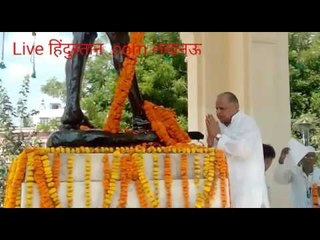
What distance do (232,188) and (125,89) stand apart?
118 cm

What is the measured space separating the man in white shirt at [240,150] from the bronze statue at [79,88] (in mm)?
661

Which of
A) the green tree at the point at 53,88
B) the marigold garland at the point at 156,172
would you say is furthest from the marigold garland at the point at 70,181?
the green tree at the point at 53,88

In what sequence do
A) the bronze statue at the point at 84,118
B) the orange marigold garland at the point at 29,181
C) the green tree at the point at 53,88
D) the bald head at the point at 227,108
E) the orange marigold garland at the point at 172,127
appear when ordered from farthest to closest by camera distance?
1. the green tree at the point at 53,88
2. the bald head at the point at 227,108
3. the orange marigold garland at the point at 172,127
4. the bronze statue at the point at 84,118
5. the orange marigold garland at the point at 29,181

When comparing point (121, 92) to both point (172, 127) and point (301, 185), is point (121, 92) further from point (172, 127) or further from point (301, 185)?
point (301, 185)

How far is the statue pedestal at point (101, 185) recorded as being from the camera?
3389 millimetres

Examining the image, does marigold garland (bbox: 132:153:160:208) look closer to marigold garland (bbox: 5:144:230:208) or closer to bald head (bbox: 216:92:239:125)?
marigold garland (bbox: 5:144:230:208)

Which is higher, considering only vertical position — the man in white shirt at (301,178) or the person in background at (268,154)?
the person in background at (268,154)

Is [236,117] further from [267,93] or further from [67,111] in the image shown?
[267,93]

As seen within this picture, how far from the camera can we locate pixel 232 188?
13.7 feet

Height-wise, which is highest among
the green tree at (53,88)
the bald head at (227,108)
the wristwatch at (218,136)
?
the green tree at (53,88)

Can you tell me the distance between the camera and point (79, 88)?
378 cm

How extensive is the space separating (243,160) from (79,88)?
56.2 inches

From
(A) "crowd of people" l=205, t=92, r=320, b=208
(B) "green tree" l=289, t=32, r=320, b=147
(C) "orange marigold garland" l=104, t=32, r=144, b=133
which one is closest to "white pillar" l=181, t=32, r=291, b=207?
(B) "green tree" l=289, t=32, r=320, b=147

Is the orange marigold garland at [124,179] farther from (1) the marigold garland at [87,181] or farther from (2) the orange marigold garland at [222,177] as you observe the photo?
(2) the orange marigold garland at [222,177]
